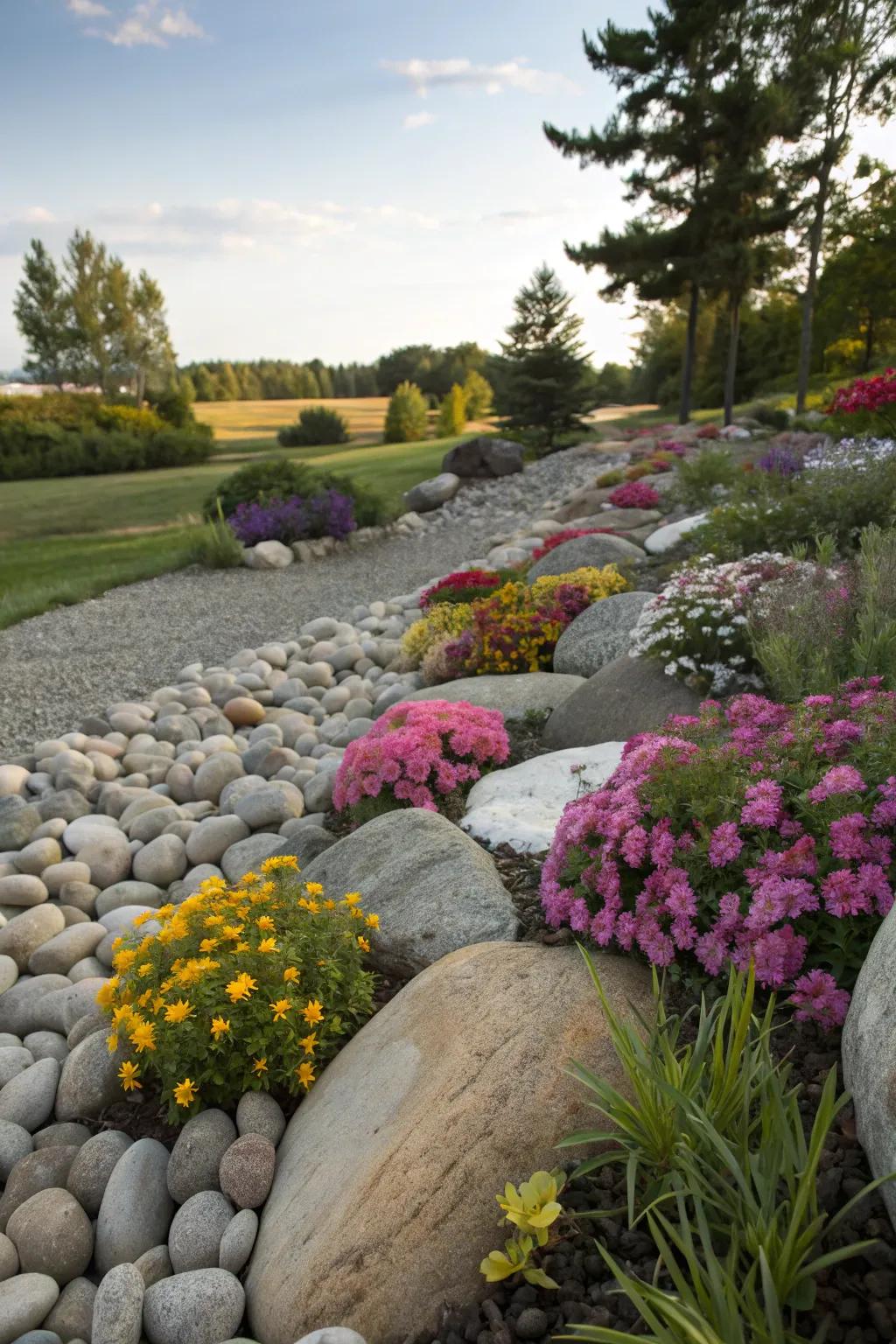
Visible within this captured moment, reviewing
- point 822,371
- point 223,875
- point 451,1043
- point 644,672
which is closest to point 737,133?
point 822,371

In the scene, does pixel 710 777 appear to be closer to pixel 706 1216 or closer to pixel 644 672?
pixel 706 1216

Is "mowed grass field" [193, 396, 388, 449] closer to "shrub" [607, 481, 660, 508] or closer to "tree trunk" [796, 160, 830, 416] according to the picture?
"tree trunk" [796, 160, 830, 416]

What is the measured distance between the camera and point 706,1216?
5.60 ft

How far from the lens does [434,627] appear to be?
675cm

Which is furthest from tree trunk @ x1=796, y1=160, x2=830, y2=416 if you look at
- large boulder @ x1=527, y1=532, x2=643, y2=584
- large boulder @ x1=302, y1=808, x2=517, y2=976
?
large boulder @ x1=302, y1=808, x2=517, y2=976

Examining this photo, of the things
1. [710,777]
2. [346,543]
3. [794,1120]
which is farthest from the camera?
[346,543]

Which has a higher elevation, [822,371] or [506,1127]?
[822,371]

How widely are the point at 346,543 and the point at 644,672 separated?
8.43m

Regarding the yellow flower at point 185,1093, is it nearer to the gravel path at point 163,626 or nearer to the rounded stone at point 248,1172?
the rounded stone at point 248,1172

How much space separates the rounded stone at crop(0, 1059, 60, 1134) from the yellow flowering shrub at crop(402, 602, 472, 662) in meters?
4.11

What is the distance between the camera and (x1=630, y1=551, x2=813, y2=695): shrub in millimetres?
4398

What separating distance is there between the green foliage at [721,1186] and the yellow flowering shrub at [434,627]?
4673mm

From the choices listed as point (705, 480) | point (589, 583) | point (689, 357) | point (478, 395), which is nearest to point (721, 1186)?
point (589, 583)

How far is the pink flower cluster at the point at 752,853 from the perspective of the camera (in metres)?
2.15
